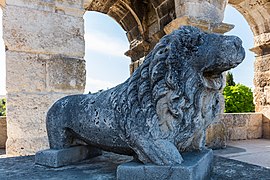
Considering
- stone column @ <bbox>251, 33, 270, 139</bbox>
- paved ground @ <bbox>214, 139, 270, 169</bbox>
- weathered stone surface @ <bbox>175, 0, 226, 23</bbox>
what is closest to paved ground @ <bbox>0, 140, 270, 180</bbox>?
paved ground @ <bbox>214, 139, 270, 169</bbox>

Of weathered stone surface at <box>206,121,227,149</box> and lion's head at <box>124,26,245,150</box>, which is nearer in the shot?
lion's head at <box>124,26,245,150</box>

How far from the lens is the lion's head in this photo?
3.64 ft

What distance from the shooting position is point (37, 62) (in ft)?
7.49

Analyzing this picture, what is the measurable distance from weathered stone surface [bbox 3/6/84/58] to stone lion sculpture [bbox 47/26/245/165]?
1.35m

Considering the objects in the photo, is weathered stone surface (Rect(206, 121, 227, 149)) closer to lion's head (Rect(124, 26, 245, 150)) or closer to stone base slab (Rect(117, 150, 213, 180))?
stone base slab (Rect(117, 150, 213, 180))

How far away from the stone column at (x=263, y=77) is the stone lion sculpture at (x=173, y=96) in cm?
408

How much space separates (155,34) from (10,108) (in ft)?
8.54

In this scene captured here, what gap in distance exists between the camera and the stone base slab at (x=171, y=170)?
3.54 ft

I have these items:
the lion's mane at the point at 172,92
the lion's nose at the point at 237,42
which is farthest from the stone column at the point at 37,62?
the lion's nose at the point at 237,42

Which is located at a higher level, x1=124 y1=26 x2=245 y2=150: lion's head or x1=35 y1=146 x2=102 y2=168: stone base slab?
x1=124 y1=26 x2=245 y2=150: lion's head

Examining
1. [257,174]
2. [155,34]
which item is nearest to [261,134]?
[155,34]

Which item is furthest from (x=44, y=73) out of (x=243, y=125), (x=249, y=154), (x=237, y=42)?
(x=243, y=125)

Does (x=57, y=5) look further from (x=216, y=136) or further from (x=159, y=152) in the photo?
(x=216, y=136)

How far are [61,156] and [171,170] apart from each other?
78 centimetres
